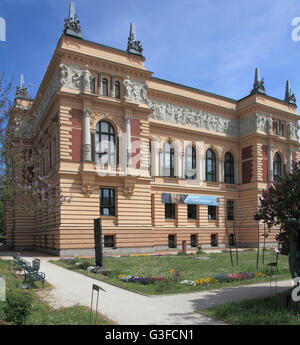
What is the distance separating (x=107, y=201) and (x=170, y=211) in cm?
951

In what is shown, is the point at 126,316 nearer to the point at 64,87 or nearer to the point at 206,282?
the point at 206,282

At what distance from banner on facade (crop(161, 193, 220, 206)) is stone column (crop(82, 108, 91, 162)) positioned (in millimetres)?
10803

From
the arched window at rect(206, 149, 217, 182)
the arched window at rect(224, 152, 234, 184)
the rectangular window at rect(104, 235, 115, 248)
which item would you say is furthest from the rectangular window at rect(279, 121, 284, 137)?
the rectangular window at rect(104, 235, 115, 248)

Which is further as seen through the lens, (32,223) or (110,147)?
(32,223)

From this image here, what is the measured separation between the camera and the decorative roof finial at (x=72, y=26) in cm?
3096

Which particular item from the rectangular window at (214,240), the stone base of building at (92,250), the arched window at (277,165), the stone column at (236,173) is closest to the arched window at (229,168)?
the stone column at (236,173)

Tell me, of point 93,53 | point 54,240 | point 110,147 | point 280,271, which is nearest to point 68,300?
point 280,271

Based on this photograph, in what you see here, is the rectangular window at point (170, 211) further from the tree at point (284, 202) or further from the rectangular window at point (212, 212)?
the tree at point (284, 202)

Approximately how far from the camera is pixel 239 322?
8758mm

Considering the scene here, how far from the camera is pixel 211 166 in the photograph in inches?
1690

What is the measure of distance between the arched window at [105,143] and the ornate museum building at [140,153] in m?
0.09

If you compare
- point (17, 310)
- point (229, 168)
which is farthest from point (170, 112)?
point (17, 310)
